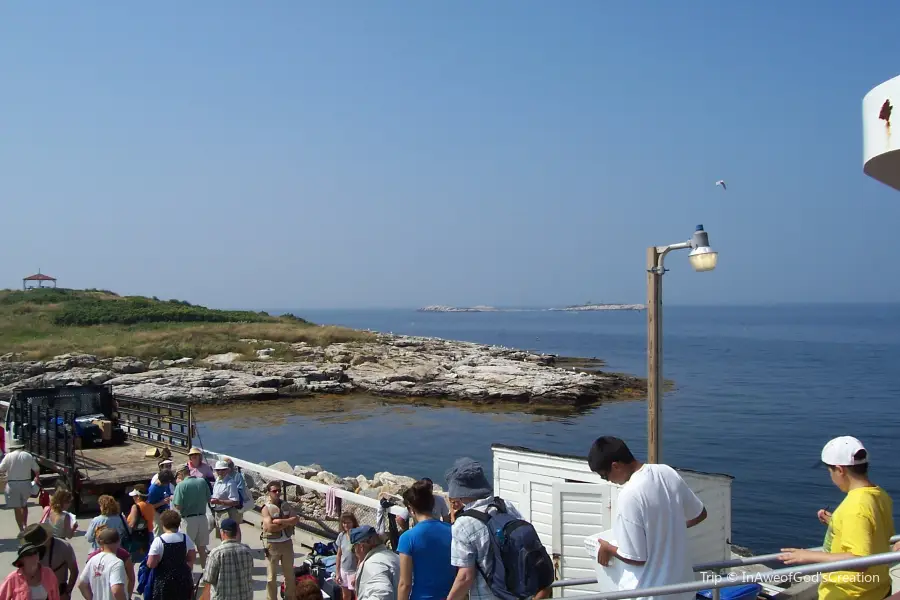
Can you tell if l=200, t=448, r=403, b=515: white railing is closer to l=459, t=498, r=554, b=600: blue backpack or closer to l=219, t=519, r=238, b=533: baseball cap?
l=219, t=519, r=238, b=533: baseball cap

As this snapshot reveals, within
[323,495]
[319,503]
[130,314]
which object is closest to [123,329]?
[130,314]

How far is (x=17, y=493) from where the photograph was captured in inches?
429

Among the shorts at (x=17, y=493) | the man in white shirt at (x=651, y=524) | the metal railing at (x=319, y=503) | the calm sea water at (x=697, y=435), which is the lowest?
the calm sea water at (x=697, y=435)

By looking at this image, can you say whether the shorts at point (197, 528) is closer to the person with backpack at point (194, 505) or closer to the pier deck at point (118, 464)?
the person with backpack at point (194, 505)

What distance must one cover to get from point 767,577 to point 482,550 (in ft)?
5.22

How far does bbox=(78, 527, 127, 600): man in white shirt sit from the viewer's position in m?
6.41

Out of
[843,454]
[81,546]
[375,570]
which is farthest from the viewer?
[81,546]

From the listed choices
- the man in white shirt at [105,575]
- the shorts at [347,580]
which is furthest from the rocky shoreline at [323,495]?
the man in white shirt at [105,575]

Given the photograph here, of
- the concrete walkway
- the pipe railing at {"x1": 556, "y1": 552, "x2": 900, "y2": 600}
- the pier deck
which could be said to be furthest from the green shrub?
the pipe railing at {"x1": 556, "y1": 552, "x2": 900, "y2": 600}

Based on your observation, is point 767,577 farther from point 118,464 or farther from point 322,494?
point 322,494

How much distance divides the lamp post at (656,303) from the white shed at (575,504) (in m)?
0.80

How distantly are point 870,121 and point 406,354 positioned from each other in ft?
206

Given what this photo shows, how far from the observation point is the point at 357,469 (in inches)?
1210

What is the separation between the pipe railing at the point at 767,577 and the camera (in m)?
3.19
